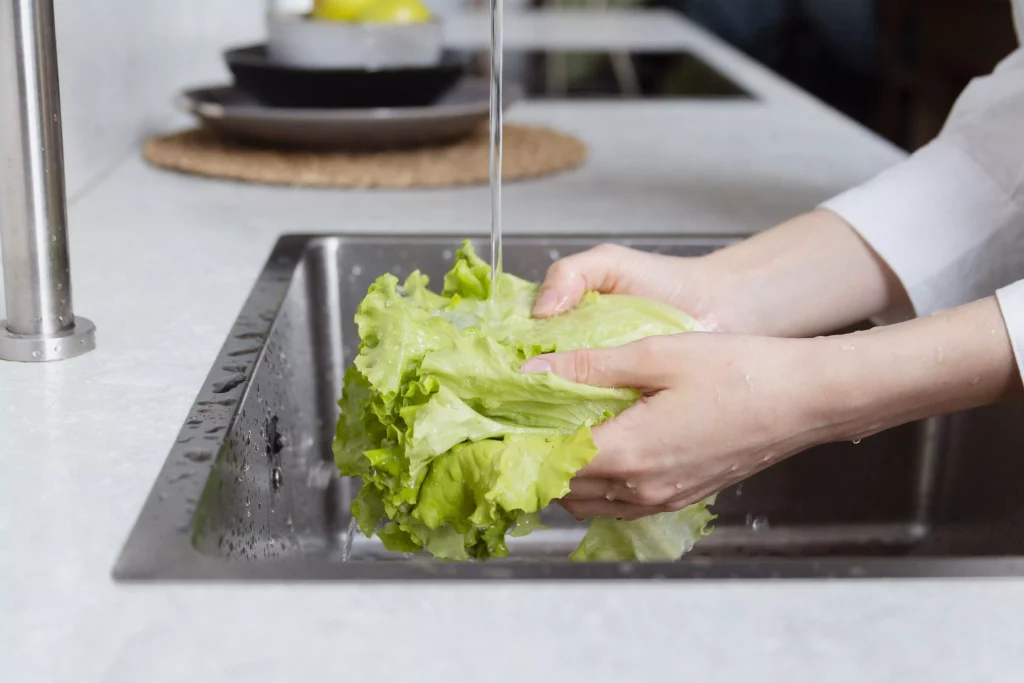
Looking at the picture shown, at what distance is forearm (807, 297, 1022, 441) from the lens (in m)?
0.73

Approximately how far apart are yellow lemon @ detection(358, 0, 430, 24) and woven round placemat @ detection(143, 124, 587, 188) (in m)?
0.17

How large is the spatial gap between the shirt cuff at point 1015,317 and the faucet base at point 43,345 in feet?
2.14

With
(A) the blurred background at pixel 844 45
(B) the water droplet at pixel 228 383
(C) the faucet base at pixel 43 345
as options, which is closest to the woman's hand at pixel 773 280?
(B) the water droplet at pixel 228 383

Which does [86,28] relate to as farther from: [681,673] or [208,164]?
[681,673]

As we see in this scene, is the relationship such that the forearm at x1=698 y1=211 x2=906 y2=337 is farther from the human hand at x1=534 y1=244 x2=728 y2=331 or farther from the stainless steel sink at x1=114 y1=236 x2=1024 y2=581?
the stainless steel sink at x1=114 y1=236 x2=1024 y2=581

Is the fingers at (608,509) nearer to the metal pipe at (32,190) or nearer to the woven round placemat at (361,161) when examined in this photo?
the metal pipe at (32,190)

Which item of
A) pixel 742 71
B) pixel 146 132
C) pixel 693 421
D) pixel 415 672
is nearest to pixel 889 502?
pixel 693 421

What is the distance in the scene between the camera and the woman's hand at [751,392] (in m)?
0.69

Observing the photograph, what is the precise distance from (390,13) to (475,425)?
3.24 ft

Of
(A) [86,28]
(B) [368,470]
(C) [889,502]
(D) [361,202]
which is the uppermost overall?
(A) [86,28]

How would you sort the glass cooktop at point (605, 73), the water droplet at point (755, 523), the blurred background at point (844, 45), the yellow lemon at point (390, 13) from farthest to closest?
1. the blurred background at point (844, 45)
2. the glass cooktop at point (605, 73)
3. the yellow lemon at point (390, 13)
4. the water droplet at point (755, 523)

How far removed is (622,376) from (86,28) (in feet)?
3.30

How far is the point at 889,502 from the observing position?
1.09m

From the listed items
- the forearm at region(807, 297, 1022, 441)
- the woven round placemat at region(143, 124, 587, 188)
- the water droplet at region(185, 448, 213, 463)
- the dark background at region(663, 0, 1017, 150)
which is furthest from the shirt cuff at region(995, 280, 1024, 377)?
the dark background at region(663, 0, 1017, 150)
